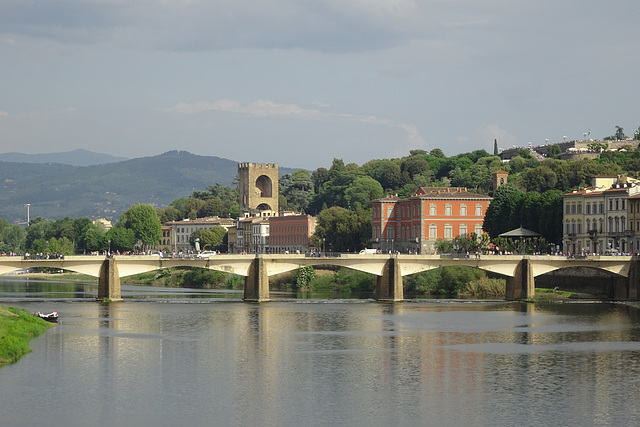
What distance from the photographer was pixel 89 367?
52188 mm

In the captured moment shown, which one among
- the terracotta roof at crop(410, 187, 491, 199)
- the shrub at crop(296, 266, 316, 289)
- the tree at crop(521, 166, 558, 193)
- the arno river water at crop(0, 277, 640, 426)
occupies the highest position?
the tree at crop(521, 166, 558, 193)

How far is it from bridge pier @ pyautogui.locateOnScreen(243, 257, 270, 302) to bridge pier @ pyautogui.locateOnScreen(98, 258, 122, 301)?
10.5m

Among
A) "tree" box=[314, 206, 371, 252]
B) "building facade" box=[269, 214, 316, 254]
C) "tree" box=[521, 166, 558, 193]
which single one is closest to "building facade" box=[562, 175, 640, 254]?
"tree" box=[521, 166, 558, 193]

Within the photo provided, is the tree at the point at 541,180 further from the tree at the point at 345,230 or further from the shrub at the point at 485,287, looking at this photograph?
the shrub at the point at 485,287

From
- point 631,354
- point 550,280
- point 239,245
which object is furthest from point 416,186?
point 631,354

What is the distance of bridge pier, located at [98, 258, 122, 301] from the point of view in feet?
285

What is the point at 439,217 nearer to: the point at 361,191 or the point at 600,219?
the point at 600,219

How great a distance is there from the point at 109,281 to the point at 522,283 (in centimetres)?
3370

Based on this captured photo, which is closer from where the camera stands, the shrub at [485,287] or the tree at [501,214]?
the shrub at [485,287]

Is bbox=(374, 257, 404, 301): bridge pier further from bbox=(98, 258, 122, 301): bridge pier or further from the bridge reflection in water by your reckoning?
bbox=(98, 258, 122, 301): bridge pier

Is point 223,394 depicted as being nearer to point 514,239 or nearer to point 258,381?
point 258,381

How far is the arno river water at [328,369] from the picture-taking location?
42.2 metres

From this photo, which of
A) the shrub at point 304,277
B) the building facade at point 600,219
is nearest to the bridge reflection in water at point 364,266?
the building facade at point 600,219

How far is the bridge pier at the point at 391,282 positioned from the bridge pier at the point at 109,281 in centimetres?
2149
